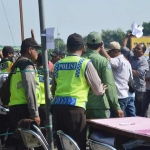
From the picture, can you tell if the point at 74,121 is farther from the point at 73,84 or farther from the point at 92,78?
the point at 92,78

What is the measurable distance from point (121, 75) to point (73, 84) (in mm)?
2603

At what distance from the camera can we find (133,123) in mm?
4629

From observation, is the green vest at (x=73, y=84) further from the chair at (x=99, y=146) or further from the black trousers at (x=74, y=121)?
the chair at (x=99, y=146)

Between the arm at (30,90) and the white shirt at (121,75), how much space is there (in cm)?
219

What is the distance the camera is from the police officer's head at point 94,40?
5.67 meters

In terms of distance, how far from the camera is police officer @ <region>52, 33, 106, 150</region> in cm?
480

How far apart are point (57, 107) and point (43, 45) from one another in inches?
32.3

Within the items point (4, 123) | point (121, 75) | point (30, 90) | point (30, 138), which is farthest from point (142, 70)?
point (30, 138)

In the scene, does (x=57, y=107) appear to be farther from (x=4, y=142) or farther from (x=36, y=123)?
(x=4, y=142)

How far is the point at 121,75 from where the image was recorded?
7.32m

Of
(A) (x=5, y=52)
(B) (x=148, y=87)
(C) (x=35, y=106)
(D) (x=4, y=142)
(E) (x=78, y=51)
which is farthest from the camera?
(B) (x=148, y=87)

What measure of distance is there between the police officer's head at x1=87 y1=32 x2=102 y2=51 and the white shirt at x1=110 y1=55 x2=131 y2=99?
153 centimetres

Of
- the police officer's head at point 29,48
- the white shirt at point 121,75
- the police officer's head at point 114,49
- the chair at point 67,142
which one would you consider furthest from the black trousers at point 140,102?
the chair at point 67,142

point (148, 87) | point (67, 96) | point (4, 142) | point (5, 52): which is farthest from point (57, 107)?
point (148, 87)
